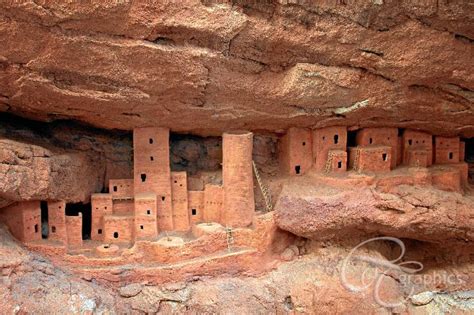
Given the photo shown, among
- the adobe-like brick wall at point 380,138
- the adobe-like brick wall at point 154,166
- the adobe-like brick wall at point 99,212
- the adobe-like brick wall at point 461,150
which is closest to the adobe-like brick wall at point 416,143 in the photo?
the adobe-like brick wall at point 380,138

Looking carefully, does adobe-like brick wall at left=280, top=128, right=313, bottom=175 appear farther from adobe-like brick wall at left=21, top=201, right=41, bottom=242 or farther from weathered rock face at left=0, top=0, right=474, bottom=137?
adobe-like brick wall at left=21, top=201, right=41, bottom=242

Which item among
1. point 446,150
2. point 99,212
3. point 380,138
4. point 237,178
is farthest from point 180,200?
point 446,150

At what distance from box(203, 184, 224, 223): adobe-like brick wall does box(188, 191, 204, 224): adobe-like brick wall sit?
0.12 m

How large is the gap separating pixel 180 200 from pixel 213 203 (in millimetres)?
811

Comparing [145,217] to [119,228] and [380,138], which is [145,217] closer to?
[119,228]

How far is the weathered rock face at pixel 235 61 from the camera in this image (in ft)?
27.9

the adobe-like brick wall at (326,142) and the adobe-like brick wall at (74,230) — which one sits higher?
the adobe-like brick wall at (326,142)

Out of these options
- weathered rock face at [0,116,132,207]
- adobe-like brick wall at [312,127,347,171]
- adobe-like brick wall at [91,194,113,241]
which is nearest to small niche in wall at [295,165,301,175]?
adobe-like brick wall at [312,127,347,171]

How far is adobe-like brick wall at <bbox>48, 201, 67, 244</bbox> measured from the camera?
11250 millimetres

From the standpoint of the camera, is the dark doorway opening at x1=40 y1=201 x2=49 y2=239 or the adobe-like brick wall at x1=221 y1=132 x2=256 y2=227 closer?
the dark doorway opening at x1=40 y1=201 x2=49 y2=239

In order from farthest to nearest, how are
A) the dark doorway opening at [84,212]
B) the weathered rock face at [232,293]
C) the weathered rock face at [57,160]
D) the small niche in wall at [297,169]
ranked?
the small niche in wall at [297,169] < the dark doorway opening at [84,212] < the weathered rock face at [57,160] < the weathered rock face at [232,293]

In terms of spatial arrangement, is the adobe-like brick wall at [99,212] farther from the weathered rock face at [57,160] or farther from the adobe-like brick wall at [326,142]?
the adobe-like brick wall at [326,142]

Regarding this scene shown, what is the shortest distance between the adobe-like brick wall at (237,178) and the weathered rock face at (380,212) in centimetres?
81

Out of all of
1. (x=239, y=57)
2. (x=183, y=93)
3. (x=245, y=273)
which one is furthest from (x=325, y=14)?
(x=245, y=273)
